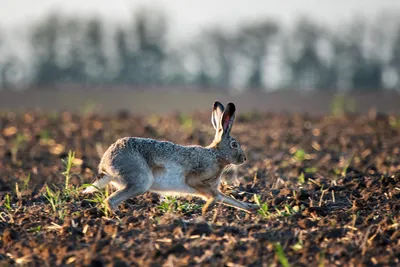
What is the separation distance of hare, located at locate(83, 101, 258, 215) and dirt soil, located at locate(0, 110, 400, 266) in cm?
15

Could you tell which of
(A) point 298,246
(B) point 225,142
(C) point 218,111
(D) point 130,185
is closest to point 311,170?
(B) point 225,142

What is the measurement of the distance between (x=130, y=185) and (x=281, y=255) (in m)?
1.91

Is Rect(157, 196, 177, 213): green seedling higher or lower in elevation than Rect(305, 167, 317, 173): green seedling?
higher

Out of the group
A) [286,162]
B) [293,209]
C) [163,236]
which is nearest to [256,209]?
[293,209]

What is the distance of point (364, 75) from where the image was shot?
70.9ft

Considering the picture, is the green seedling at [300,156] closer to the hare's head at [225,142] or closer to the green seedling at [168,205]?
the hare's head at [225,142]

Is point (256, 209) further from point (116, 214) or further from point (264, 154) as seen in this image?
point (264, 154)

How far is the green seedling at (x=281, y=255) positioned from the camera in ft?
15.8

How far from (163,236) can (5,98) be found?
55.2 feet

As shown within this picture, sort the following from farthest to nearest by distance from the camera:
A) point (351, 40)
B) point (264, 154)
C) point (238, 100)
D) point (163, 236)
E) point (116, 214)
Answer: point (351, 40) → point (238, 100) → point (264, 154) → point (116, 214) → point (163, 236)

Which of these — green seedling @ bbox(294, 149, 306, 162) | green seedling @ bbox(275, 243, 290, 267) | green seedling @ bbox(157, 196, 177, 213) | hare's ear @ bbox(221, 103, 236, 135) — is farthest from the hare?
green seedling @ bbox(294, 149, 306, 162)

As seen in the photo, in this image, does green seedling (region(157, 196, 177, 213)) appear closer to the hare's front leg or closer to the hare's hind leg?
the hare's hind leg

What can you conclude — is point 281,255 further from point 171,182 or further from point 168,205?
point 171,182

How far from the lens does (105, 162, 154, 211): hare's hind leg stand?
632 cm
